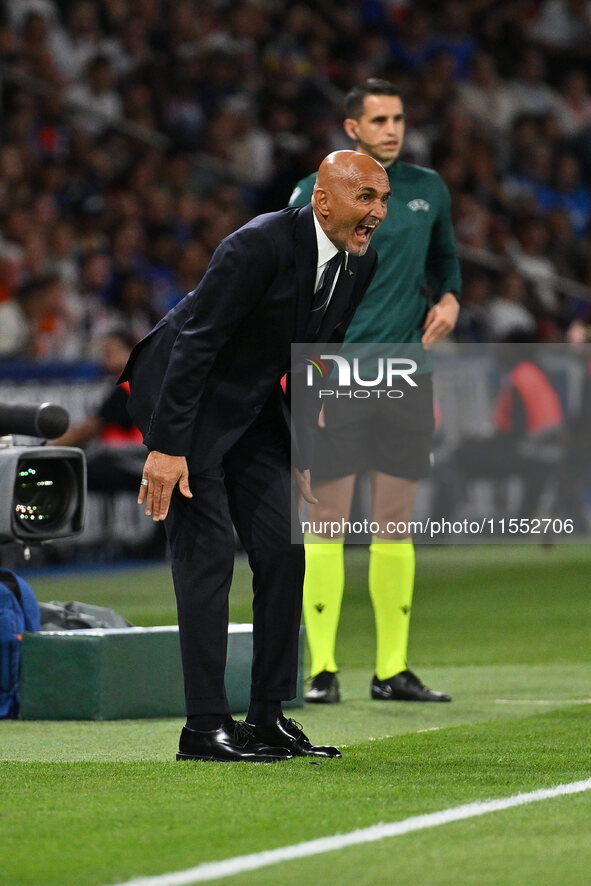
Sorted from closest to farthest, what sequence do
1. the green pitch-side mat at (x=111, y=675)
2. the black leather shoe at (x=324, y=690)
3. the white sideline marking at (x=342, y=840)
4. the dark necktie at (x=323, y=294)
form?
the white sideline marking at (x=342, y=840), the dark necktie at (x=323, y=294), the green pitch-side mat at (x=111, y=675), the black leather shoe at (x=324, y=690)

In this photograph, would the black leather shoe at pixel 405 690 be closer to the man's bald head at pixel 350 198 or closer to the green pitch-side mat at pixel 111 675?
the green pitch-side mat at pixel 111 675

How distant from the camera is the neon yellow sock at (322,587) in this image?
21.2 feet

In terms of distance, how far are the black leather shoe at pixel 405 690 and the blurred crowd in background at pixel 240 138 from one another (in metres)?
6.38

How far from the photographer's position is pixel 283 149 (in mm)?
15086

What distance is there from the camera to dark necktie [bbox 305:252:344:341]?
468cm

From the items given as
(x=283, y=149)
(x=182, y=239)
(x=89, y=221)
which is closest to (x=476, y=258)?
(x=283, y=149)

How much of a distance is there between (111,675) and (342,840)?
2540 mm

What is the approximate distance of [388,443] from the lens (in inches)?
255

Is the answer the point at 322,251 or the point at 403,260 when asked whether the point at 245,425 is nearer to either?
the point at 322,251

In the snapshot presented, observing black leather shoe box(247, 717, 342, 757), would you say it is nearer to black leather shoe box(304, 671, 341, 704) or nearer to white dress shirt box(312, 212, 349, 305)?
white dress shirt box(312, 212, 349, 305)

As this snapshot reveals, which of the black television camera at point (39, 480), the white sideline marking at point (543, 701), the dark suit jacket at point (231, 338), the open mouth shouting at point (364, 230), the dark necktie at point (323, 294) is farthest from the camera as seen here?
the white sideline marking at point (543, 701)

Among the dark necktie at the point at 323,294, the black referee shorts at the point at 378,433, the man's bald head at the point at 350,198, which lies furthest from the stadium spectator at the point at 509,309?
the man's bald head at the point at 350,198

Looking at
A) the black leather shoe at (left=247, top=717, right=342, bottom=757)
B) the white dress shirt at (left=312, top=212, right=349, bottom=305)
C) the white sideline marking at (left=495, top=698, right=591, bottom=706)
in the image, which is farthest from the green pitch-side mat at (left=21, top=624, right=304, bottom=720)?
the white dress shirt at (left=312, top=212, right=349, bottom=305)

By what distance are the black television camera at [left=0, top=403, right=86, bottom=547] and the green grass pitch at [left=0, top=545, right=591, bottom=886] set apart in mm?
697
